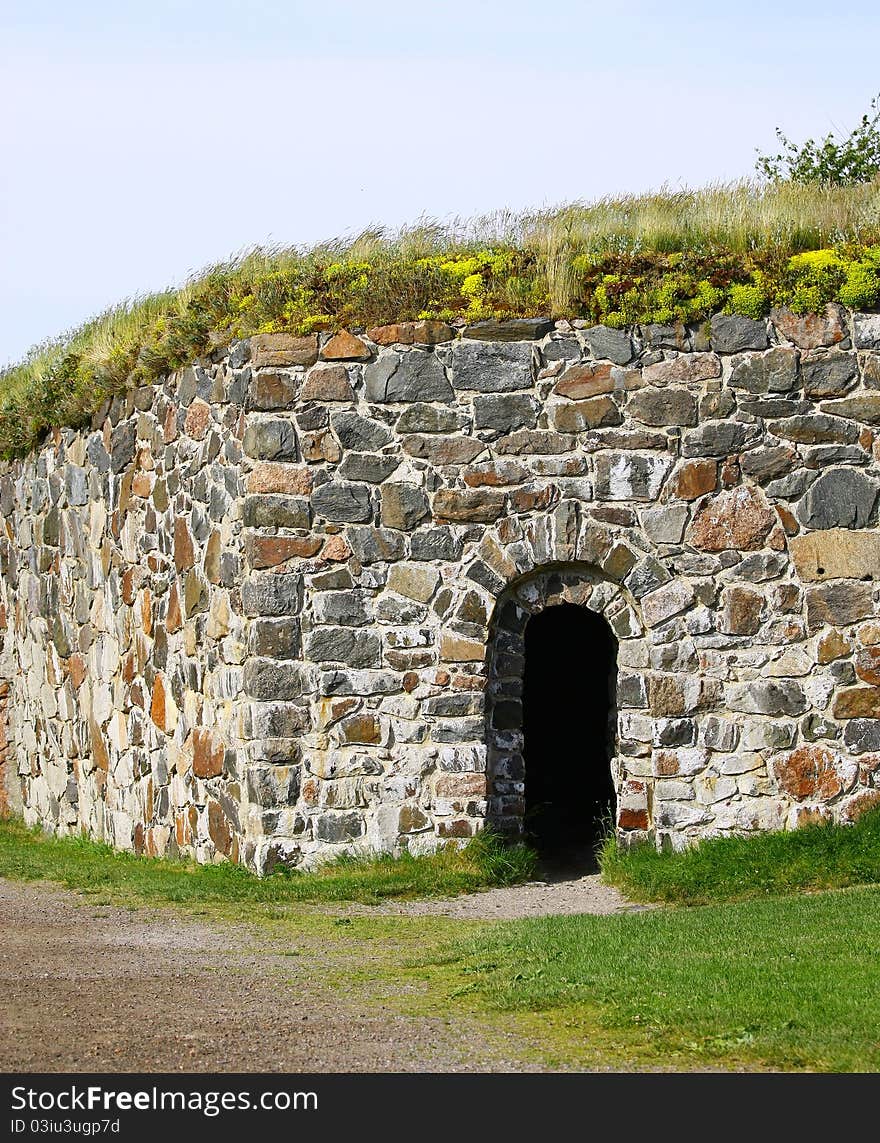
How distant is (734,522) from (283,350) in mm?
3557

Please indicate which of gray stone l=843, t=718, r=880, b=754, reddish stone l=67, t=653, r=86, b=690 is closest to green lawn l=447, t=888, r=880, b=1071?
gray stone l=843, t=718, r=880, b=754

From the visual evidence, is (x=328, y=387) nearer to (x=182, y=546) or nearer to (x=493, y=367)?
(x=493, y=367)

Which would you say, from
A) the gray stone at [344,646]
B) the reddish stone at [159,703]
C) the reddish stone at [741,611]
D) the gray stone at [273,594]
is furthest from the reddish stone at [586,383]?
the reddish stone at [159,703]

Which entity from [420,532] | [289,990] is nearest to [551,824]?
[420,532]

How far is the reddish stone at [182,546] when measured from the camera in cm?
1202

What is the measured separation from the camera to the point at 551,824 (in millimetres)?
13516

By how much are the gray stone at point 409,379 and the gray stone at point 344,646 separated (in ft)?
5.69

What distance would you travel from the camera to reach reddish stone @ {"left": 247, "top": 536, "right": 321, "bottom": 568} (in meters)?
10.9

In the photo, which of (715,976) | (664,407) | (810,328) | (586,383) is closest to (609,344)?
(586,383)

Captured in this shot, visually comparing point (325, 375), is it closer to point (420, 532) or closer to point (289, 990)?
point (420, 532)

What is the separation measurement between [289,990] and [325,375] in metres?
5.01

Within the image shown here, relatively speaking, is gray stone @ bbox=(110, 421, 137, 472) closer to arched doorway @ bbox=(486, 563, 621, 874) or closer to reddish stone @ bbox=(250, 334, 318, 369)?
reddish stone @ bbox=(250, 334, 318, 369)

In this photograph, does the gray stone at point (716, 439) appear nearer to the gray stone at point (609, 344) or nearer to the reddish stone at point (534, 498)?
the gray stone at point (609, 344)

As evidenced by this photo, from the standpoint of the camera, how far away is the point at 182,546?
1216 centimetres
